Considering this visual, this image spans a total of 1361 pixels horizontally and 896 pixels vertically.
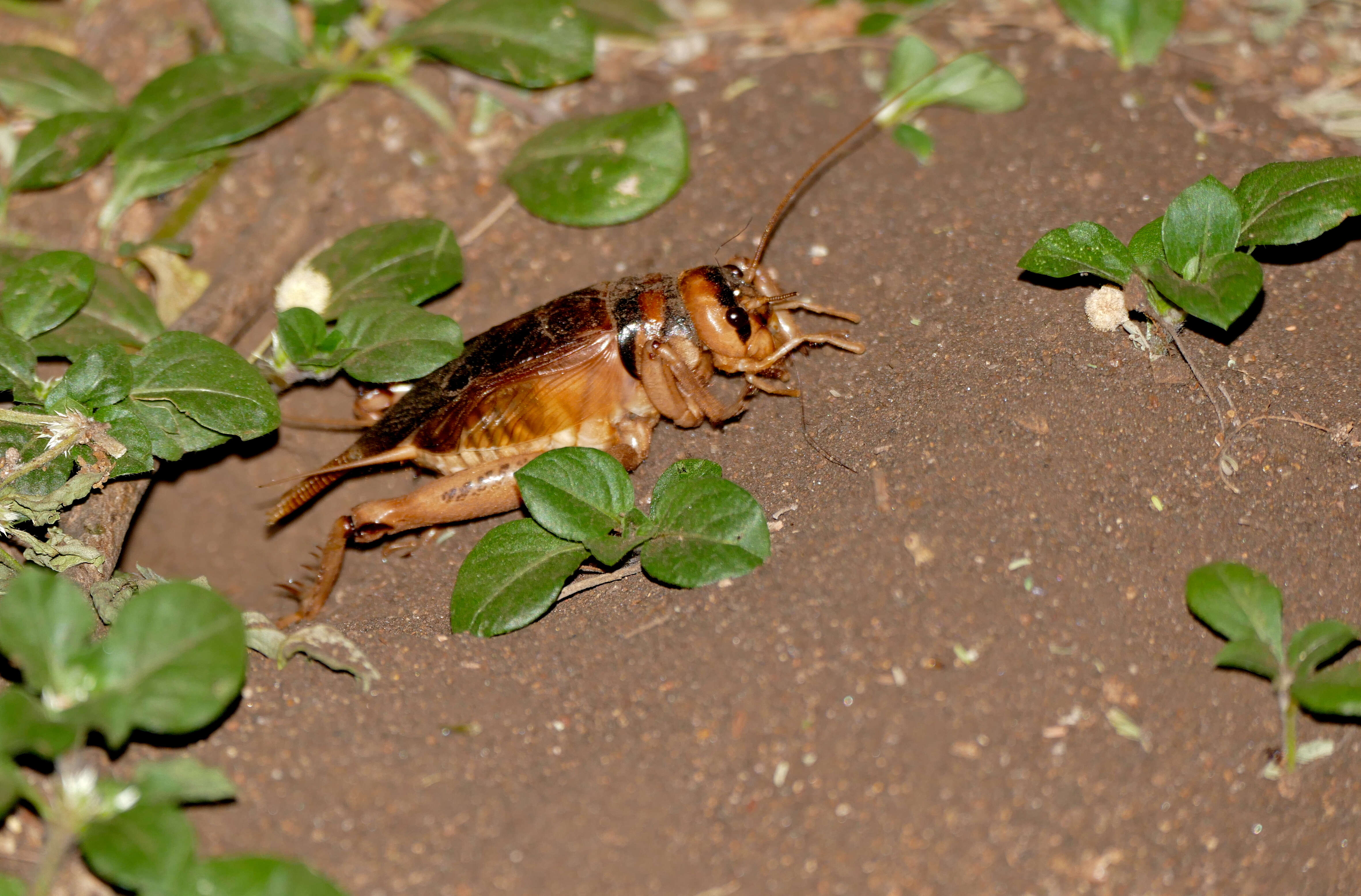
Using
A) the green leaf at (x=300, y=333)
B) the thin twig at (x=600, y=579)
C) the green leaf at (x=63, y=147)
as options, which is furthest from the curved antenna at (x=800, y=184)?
the green leaf at (x=63, y=147)

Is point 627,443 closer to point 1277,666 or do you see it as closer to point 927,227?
point 927,227

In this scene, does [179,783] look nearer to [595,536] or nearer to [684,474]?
[595,536]

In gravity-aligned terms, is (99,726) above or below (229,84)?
below

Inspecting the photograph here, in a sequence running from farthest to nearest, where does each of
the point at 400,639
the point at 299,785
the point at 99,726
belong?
the point at 400,639, the point at 299,785, the point at 99,726

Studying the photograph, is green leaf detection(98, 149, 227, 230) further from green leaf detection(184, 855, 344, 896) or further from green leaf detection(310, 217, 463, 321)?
green leaf detection(184, 855, 344, 896)

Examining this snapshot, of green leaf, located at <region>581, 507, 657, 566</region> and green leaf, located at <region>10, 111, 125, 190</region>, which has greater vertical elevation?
green leaf, located at <region>10, 111, 125, 190</region>

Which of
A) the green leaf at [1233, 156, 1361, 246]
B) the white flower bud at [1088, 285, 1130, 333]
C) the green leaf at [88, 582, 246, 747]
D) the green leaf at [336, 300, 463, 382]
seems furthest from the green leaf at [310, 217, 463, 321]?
the green leaf at [1233, 156, 1361, 246]

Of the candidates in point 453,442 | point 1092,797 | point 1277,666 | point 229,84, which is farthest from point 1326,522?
point 229,84
